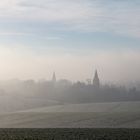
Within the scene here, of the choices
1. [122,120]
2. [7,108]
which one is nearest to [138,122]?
[122,120]

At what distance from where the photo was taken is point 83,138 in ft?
143

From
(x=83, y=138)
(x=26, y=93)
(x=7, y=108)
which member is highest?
(x=26, y=93)

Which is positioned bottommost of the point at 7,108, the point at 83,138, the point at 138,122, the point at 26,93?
the point at 83,138

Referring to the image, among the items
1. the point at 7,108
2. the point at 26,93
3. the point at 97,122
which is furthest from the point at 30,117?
the point at 26,93

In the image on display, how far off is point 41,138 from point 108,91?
13301 centimetres

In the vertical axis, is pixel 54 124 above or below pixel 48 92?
Answer: below

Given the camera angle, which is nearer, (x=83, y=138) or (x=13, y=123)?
(x=83, y=138)

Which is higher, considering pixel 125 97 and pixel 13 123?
pixel 125 97

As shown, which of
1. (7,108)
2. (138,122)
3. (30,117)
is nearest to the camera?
(138,122)

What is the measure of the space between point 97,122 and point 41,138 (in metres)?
35.4

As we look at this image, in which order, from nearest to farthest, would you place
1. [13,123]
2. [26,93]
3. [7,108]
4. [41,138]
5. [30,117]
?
[41,138]
[13,123]
[30,117]
[7,108]
[26,93]

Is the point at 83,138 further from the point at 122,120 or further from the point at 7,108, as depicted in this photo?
the point at 7,108

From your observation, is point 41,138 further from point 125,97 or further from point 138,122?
point 125,97

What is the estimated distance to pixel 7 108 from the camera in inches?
5017
